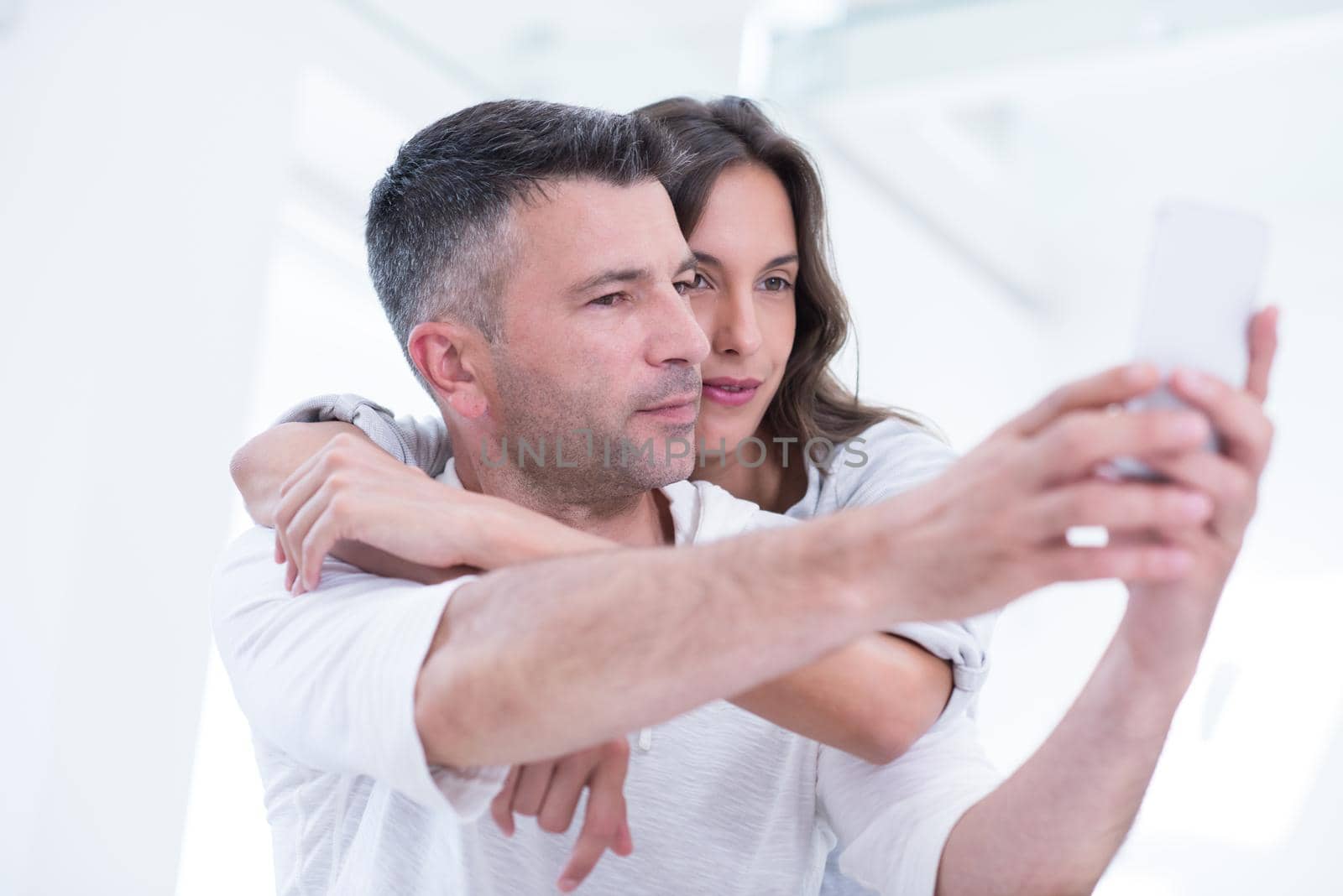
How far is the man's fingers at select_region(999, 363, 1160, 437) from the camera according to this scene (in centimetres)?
68

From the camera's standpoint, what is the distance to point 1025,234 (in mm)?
6094

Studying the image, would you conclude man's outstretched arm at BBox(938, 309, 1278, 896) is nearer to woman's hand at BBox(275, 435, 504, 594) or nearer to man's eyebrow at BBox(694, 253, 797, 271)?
woman's hand at BBox(275, 435, 504, 594)

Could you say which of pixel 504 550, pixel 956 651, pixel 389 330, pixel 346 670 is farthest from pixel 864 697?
pixel 389 330

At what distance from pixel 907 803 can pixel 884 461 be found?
555mm

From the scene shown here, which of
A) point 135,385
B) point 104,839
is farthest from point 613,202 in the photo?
point 104,839

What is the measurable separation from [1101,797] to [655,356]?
29.9 inches

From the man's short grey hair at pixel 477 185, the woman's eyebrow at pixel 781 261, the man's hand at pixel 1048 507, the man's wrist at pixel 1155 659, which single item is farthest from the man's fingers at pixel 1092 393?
the woman's eyebrow at pixel 781 261

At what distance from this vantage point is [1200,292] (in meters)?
0.71

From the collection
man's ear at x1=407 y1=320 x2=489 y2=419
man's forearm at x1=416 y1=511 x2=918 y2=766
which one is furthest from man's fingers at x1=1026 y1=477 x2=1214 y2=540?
man's ear at x1=407 y1=320 x2=489 y2=419

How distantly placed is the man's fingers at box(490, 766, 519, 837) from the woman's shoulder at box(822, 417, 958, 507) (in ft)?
2.13

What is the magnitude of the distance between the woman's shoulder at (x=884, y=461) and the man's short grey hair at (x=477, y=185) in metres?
0.47

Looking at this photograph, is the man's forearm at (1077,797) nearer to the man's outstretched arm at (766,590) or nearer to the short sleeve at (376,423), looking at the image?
the man's outstretched arm at (766,590)

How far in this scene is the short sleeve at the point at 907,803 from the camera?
4.09 feet

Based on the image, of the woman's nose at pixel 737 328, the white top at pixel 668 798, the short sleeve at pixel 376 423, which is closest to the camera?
the white top at pixel 668 798
